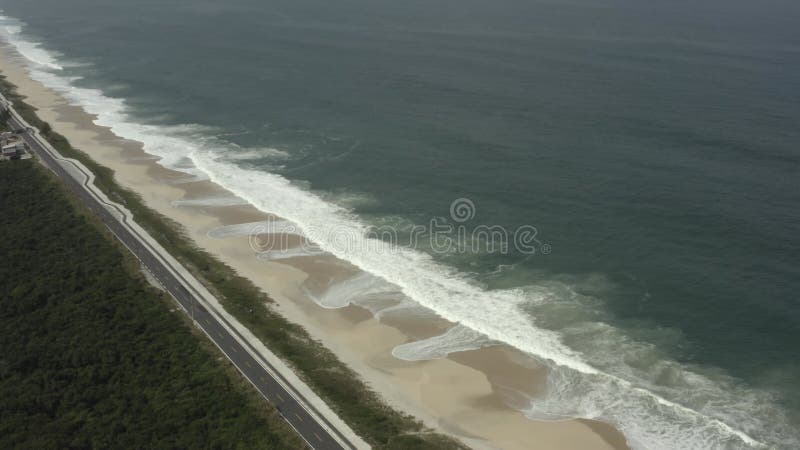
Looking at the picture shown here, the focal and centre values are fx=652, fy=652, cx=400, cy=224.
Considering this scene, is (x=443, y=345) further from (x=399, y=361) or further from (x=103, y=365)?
(x=103, y=365)

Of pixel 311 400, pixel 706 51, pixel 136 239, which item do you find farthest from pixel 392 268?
pixel 706 51

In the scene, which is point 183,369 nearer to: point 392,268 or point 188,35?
point 392,268

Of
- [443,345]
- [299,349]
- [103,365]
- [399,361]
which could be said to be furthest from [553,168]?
[103,365]

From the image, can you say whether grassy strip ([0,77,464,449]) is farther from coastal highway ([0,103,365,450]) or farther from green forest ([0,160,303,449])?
green forest ([0,160,303,449])

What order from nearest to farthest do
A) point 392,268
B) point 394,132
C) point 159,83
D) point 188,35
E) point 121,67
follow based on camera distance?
point 392,268
point 394,132
point 159,83
point 121,67
point 188,35

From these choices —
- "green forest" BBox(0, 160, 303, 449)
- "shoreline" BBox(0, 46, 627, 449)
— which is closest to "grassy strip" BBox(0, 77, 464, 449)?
"shoreline" BBox(0, 46, 627, 449)
